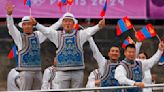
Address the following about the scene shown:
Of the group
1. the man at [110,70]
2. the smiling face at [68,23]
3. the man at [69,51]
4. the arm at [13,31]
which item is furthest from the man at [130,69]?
the arm at [13,31]

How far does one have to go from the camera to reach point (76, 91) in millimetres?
8359

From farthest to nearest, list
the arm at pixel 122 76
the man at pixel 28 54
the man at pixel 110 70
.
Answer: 1. the man at pixel 28 54
2. the man at pixel 110 70
3. the arm at pixel 122 76

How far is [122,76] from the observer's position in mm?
9219

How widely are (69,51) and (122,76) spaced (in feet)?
3.70

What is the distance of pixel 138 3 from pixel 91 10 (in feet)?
3.09

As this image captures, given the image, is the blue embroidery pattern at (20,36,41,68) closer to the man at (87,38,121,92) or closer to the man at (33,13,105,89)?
the man at (33,13,105,89)

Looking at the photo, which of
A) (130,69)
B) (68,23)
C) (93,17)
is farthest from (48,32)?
(93,17)

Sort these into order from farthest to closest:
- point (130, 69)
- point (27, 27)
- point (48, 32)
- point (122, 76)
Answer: point (27, 27) → point (48, 32) → point (130, 69) → point (122, 76)

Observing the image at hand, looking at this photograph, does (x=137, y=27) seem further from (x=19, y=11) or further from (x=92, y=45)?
(x=92, y=45)

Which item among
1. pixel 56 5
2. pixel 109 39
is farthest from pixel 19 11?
pixel 109 39

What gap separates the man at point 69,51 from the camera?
10.0 meters

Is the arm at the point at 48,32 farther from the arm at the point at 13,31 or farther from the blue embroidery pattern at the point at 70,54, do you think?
the arm at the point at 13,31

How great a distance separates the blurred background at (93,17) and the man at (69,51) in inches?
121

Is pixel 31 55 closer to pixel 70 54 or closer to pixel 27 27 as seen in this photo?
pixel 27 27
